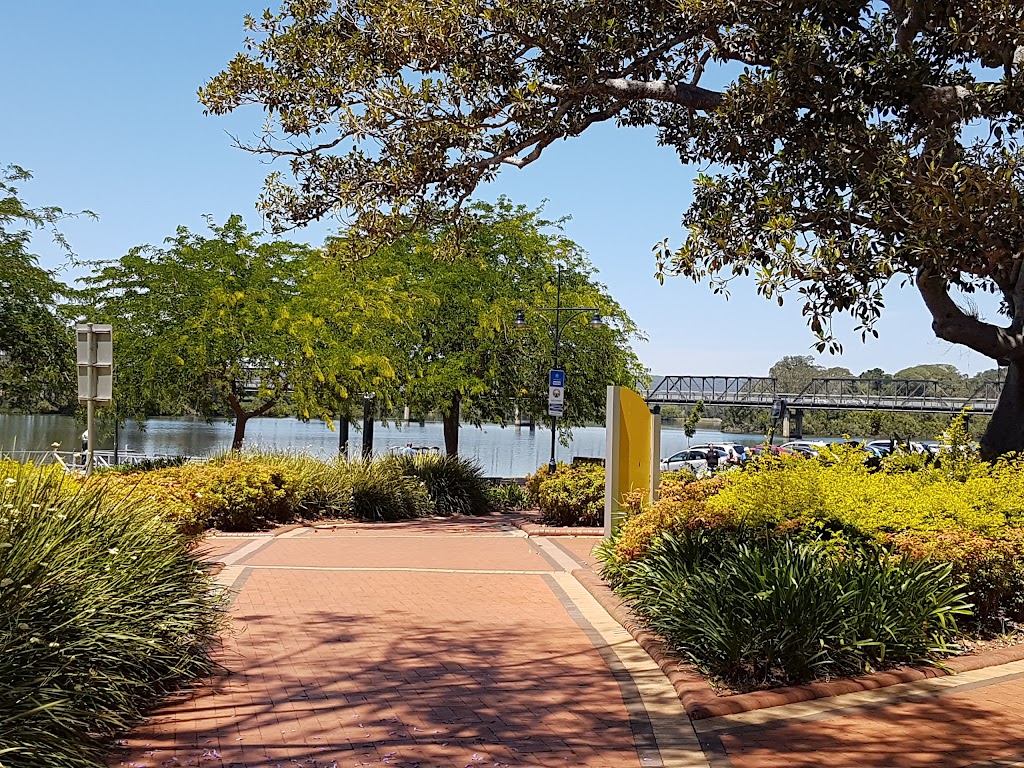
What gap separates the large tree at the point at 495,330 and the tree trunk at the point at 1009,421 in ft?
51.2

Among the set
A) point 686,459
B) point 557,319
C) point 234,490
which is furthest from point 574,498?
point 686,459

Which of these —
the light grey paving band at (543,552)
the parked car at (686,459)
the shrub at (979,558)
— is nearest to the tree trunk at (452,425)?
the parked car at (686,459)

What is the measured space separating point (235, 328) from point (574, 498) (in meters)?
10.8

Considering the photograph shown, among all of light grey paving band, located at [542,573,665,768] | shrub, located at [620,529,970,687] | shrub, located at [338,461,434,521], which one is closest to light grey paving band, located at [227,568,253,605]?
light grey paving band, located at [542,573,665,768]

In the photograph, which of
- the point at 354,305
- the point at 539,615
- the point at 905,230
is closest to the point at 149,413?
the point at 354,305

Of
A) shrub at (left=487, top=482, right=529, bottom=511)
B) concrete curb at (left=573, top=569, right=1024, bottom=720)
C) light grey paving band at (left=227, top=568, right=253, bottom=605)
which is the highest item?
concrete curb at (left=573, top=569, right=1024, bottom=720)

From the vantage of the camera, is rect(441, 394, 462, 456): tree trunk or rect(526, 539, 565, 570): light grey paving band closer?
rect(526, 539, 565, 570): light grey paving band

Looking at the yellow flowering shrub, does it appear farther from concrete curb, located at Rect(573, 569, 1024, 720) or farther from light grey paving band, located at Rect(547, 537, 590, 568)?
concrete curb, located at Rect(573, 569, 1024, 720)

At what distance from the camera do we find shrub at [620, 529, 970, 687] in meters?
6.84

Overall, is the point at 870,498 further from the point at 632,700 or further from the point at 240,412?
the point at 240,412

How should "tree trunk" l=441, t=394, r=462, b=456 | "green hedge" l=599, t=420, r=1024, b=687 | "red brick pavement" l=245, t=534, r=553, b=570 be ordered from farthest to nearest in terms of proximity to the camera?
1. "tree trunk" l=441, t=394, r=462, b=456
2. "red brick pavement" l=245, t=534, r=553, b=570
3. "green hedge" l=599, t=420, r=1024, b=687

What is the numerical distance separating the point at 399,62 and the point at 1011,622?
10253 mm

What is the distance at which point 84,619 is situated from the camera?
557cm

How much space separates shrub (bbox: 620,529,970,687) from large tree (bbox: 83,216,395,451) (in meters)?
16.9
